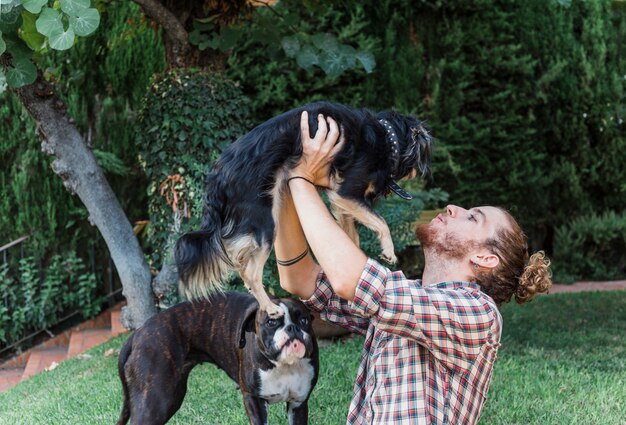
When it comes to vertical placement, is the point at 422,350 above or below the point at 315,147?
below

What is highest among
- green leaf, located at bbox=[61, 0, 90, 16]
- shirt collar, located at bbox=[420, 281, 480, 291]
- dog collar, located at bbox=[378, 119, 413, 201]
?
green leaf, located at bbox=[61, 0, 90, 16]

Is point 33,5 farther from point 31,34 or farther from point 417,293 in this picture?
point 417,293

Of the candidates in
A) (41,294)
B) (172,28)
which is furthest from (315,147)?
(41,294)

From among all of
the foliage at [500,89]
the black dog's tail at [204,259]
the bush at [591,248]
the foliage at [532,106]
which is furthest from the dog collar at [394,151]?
the bush at [591,248]

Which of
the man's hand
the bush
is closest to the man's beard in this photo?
the man's hand

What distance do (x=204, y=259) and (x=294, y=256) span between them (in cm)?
43

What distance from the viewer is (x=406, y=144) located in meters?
2.57

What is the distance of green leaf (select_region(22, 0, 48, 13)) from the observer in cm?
313

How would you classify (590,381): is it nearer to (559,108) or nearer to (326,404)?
(326,404)

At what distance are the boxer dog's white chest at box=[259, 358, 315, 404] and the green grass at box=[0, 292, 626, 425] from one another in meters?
0.84

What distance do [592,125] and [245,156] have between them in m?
7.66

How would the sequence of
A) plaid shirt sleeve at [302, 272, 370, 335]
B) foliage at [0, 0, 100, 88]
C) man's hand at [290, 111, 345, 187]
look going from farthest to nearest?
foliage at [0, 0, 100, 88] < plaid shirt sleeve at [302, 272, 370, 335] < man's hand at [290, 111, 345, 187]

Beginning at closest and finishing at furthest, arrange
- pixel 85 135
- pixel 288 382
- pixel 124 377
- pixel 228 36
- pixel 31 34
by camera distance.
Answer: pixel 288 382 → pixel 124 377 → pixel 31 34 → pixel 228 36 → pixel 85 135

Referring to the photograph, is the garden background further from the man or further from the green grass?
the man
